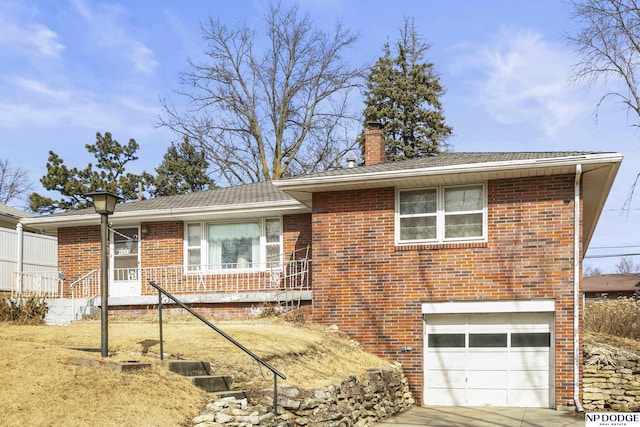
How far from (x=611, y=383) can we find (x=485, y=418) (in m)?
2.98

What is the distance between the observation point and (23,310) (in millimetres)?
17406

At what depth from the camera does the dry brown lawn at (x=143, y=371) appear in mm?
8203

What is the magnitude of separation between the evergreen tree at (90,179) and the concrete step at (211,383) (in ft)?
98.8

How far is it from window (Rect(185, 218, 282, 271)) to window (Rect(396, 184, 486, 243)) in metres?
4.26

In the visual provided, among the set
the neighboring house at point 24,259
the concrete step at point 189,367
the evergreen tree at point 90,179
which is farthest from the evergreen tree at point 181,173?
the concrete step at point 189,367

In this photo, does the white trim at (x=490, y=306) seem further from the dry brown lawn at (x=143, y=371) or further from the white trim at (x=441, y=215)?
the dry brown lawn at (x=143, y=371)

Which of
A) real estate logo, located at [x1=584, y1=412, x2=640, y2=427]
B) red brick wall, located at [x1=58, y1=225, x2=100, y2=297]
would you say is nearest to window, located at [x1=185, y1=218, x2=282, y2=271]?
red brick wall, located at [x1=58, y1=225, x2=100, y2=297]

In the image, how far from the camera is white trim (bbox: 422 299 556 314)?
14.1m

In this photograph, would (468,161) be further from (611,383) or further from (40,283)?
(40,283)

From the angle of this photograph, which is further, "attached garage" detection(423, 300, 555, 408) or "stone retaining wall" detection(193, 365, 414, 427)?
"attached garage" detection(423, 300, 555, 408)

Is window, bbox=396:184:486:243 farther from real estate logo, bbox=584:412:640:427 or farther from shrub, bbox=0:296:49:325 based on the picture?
shrub, bbox=0:296:49:325

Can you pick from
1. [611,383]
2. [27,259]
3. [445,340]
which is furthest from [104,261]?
[27,259]

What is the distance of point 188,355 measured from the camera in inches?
438

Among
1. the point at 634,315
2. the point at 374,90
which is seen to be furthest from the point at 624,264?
the point at 634,315
